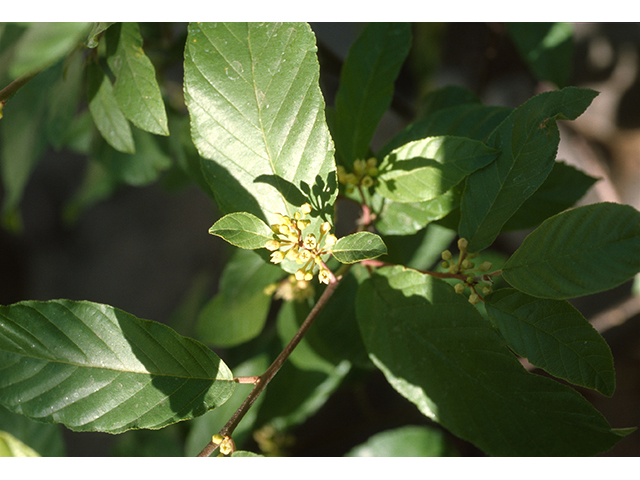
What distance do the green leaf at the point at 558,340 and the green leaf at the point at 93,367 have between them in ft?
1.44

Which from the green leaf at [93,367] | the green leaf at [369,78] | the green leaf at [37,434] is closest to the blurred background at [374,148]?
the green leaf at [37,434]

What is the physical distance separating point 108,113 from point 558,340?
78 centimetres

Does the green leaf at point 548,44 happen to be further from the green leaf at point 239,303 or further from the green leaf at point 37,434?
the green leaf at point 37,434

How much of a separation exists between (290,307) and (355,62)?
0.59 m

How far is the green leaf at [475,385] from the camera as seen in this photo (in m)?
0.67

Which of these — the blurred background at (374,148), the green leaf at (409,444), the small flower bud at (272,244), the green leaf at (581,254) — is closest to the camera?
the green leaf at (581,254)

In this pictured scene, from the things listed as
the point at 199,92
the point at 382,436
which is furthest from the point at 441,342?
the point at 382,436

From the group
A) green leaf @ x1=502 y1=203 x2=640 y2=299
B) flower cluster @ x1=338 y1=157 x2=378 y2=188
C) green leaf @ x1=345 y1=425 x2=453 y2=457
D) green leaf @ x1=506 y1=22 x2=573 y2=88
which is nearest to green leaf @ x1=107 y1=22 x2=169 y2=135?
flower cluster @ x1=338 y1=157 x2=378 y2=188

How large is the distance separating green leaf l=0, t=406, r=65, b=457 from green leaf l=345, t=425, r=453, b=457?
0.83m

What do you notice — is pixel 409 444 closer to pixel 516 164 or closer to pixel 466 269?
pixel 466 269

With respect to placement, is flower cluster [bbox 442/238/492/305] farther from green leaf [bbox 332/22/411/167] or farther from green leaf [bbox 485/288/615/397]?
green leaf [bbox 332/22/411/167]

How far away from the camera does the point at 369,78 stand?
846 mm

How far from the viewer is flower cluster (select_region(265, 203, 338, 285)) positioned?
66 centimetres

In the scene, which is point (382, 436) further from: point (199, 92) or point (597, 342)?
point (199, 92)
